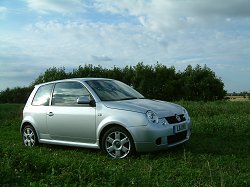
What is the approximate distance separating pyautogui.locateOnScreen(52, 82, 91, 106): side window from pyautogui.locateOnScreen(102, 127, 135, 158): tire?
110 centimetres

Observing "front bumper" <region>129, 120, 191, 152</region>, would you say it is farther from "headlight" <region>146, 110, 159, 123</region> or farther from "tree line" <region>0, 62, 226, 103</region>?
"tree line" <region>0, 62, 226, 103</region>

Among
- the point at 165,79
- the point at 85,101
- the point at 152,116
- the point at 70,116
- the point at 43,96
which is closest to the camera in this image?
the point at 152,116

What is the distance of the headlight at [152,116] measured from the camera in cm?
780

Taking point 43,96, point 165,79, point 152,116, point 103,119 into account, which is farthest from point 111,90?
point 165,79

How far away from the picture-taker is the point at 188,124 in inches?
341

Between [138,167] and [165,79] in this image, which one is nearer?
[138,167]

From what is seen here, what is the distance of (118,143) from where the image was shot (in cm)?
810

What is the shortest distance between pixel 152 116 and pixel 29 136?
12.7ft

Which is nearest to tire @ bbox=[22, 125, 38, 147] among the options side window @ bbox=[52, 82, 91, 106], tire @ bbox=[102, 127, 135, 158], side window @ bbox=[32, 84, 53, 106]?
side window @ bbox=[32, 84, 53, 106]

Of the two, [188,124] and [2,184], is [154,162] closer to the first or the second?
[188,124]

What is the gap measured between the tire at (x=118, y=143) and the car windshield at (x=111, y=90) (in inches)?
34.3

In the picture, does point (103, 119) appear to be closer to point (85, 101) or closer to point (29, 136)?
Answer: point (85, 101)

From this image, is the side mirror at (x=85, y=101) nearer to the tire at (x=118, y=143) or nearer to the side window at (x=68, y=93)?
the side window at (x=68, y=93)

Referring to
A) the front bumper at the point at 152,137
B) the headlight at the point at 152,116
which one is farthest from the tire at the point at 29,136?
the headlight at the point at 152,116
